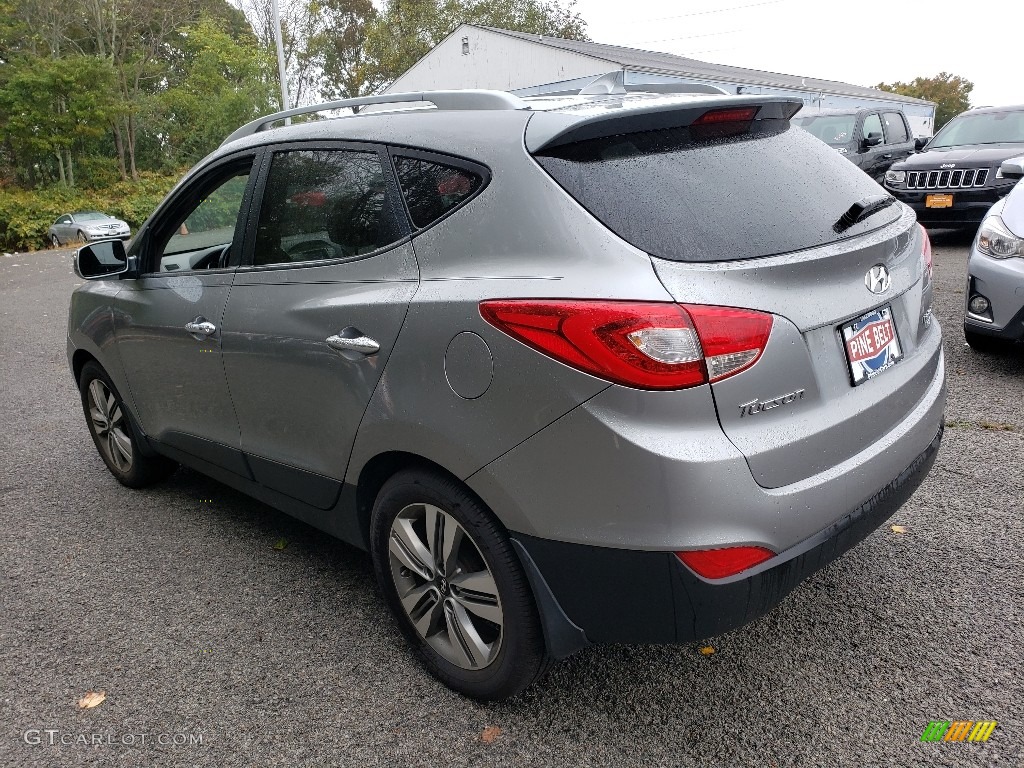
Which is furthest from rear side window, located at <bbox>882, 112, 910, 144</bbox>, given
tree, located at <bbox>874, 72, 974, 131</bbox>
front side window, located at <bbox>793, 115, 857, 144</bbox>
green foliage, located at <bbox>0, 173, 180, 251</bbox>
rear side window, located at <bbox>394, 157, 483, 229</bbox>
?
tree, located at <bbox>874, 72, 974, 131</bbox>

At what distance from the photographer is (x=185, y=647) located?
Result: 286cm

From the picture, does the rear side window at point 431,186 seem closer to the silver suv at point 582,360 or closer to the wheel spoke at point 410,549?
the silver suv at point 582,360

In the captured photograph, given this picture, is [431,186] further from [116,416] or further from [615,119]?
[116,416]

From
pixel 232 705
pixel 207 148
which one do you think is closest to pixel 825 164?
pixel 232 705

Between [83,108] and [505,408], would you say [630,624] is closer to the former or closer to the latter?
[505,408]

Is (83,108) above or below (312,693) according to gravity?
above

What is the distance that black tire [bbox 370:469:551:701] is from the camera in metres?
2.19

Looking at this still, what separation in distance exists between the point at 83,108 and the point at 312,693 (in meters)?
37.1

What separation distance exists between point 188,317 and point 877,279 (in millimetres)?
2601

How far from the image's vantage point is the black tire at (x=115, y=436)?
4188mm

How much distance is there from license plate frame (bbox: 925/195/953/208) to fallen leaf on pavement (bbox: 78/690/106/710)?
34.8ft

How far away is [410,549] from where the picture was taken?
250 cm

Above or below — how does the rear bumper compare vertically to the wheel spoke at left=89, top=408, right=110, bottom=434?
above

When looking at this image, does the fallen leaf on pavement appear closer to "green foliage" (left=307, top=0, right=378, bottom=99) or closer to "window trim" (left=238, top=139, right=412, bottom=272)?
"window trim" (left=238, top=139, right=412, bottom=272)
